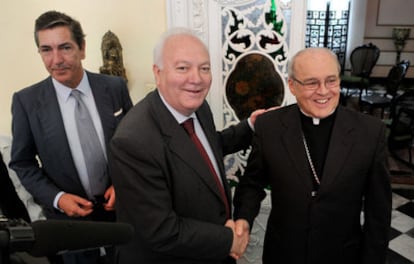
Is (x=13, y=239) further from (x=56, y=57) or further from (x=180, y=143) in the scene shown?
(x=56, y=57)

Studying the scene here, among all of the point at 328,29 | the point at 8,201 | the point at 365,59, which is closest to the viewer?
the point at 8,201

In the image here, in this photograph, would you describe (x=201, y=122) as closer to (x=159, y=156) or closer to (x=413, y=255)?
(x=159, y=156)

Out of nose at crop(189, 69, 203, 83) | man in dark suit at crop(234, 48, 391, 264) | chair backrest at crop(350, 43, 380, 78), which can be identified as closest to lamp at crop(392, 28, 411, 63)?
chair backrest at crop(350, 43, 380, 78)

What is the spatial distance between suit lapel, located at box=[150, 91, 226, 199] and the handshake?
0.17 meters

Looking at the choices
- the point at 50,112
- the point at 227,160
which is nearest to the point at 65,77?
the point at 50,112

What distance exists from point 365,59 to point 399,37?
2.13 m

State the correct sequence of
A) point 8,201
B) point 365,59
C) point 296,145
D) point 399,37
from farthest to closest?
point 399,37 → point 365,59 → point 296,145 → point 8,201

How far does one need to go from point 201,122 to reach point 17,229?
1040 mm

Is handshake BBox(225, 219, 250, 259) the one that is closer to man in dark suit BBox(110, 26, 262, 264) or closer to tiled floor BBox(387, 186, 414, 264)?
man in dark suit BBox(110, 26, 262, 264)

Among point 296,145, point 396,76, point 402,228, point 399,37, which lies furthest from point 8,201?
point 399,37

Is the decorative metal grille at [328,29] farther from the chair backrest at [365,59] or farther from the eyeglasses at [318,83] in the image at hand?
the eyeglasses at [318,83]

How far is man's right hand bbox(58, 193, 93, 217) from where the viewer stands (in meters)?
1.57

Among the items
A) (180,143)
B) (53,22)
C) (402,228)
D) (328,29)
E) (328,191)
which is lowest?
(402,228)

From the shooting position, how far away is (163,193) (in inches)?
46.0
